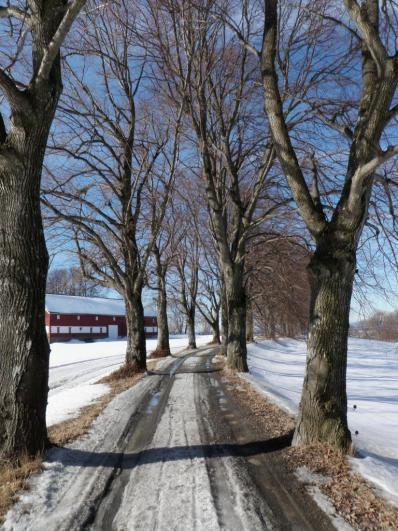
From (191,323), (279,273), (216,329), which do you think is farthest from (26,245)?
(216,329)

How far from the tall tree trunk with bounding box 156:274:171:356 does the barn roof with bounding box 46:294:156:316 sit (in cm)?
2903

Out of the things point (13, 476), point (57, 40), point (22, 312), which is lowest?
point (13, 476)

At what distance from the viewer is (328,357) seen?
4.73 m

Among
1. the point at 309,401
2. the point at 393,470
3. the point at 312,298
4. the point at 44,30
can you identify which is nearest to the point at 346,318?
the point at 312,298

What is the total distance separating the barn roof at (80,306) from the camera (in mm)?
49047

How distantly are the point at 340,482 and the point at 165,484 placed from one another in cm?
180

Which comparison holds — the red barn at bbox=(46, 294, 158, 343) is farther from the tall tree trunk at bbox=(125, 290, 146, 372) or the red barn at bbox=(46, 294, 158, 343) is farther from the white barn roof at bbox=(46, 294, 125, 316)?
the tall tree trunk at bbox=(125, 290, 146, 372)

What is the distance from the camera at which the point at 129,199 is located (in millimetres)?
12625

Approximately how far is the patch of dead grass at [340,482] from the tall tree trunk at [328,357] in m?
0.22

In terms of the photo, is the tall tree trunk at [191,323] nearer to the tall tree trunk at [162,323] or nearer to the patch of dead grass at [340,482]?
the tall tree trunk at [162,323]

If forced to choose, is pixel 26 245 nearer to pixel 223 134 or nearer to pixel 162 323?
pixel 223 134

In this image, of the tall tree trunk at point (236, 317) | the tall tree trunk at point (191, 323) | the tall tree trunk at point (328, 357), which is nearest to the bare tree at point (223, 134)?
the tall tree trunk at point (236, 317)

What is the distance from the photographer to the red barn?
4809 centimetres

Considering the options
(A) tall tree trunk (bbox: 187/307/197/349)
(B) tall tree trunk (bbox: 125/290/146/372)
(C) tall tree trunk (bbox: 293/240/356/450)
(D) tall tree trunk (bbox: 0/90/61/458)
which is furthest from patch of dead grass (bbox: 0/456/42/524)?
(A) tall tree trunk (bbox: 187/307/197/349)
